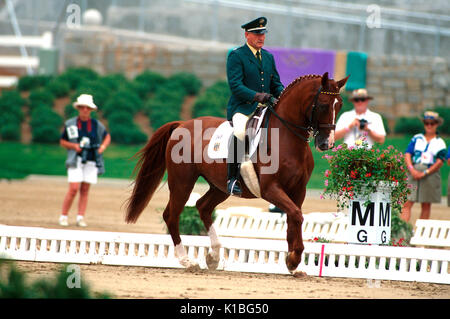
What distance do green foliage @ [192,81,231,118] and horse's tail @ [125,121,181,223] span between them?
13611mm

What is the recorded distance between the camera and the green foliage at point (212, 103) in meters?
22.6

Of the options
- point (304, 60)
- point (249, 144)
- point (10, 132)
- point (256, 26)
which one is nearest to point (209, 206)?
point (249, 144)

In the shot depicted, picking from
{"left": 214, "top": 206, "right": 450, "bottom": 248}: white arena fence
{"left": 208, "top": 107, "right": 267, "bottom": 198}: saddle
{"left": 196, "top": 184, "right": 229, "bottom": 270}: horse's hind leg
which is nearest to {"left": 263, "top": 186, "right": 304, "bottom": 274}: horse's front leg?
{"left": 208, "top": 107, "right": 267, "bottom": 198}: saddle

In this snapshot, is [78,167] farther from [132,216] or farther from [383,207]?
[383,207]

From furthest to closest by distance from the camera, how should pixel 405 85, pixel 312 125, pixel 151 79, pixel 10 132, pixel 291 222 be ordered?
pixel 151 79, pixel 405 85, pixel 10 132, pixel 312 125, pixel 291 222

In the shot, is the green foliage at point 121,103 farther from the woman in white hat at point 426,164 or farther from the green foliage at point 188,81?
the woman in white hat at point 426,164

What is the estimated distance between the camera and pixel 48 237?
817 centimetres

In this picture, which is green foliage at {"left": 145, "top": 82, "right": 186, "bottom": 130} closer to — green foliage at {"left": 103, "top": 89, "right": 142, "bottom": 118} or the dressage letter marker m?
green foliage at {"left": 103, "top": 89, "right": 142, "bottom": 118}

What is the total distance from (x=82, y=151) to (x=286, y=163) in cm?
551

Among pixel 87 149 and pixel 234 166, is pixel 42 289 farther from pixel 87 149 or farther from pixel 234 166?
pixel 87 149

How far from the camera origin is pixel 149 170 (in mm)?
8789

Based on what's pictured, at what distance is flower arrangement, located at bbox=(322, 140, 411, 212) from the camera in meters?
7.95

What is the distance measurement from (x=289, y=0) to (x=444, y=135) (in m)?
7.49
